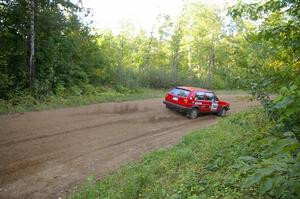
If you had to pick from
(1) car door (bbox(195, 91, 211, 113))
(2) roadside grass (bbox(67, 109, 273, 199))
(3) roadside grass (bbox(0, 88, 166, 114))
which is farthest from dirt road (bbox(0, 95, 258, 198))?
(3) roadside grass (bbox(0, 88, 166, 114))

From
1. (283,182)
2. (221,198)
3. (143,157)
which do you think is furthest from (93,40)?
(283,182)

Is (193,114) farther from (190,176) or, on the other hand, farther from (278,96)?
(278,96)

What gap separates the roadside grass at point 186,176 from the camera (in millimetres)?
4934

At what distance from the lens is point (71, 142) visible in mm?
9227

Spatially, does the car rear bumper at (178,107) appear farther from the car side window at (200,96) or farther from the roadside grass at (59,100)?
the roadside grass at (59,100)

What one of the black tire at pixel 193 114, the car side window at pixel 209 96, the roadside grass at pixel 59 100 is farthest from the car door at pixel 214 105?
the roadside grass at pixel 59 100

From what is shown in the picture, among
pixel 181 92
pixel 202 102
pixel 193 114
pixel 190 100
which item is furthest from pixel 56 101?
pixel 202 102

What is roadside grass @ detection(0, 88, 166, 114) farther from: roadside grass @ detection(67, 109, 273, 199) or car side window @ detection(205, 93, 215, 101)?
roadside grass @ detection(67, 109, 273, 199)

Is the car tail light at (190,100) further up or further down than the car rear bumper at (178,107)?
further up

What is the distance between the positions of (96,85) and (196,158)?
15995mm

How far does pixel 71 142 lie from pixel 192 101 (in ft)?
25.9

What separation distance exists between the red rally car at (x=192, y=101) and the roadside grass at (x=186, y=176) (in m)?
7.01

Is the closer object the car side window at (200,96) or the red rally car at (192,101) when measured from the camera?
the red rally car at (192,101)

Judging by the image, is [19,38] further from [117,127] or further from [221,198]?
[221,198]
